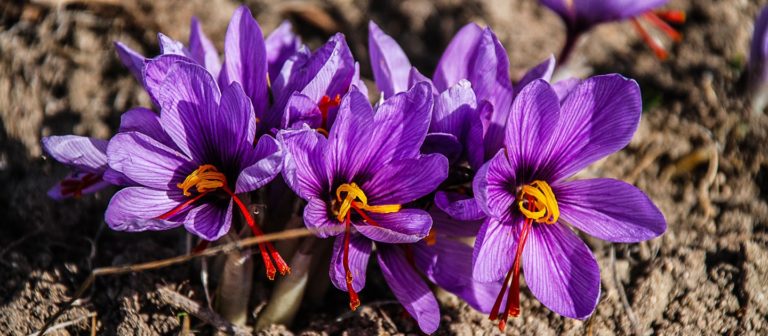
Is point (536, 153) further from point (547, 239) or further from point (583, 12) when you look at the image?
point (583, 12)

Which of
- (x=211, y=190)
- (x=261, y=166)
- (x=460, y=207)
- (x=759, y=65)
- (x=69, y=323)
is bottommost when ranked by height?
(x=759, y=65)

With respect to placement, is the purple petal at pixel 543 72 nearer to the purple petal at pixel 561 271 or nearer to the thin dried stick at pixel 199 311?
the purple petal at pixel 561 271

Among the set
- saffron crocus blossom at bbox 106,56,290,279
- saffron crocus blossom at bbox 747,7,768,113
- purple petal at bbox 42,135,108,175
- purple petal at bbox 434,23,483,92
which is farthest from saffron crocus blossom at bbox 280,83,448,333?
saffron crocus blossom at bbox 747,7,768,113

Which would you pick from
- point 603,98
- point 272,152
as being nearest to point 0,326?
point 272,152

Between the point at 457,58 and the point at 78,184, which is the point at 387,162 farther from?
the point at 78,184

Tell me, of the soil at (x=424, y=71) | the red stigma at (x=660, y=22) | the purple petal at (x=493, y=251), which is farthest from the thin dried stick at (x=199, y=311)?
the red stigma at (x=660, y=22)

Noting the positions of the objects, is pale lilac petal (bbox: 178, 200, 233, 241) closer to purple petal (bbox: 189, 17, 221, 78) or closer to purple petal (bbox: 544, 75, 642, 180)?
purple petal (bbox: 189, 17, 221, 78)

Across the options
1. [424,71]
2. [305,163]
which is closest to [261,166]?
[305,163]
